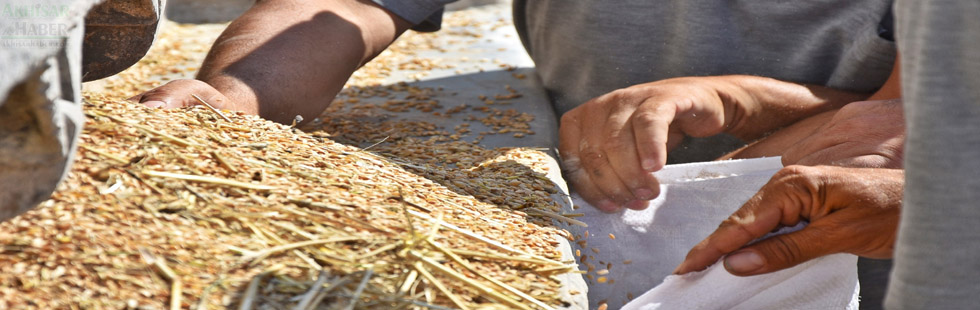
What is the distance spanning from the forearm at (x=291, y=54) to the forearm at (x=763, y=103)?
0.75 metres

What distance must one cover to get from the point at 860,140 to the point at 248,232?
3.17 feet

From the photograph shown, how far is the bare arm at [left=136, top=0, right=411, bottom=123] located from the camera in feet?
4.95

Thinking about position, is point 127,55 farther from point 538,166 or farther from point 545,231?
point 538,166

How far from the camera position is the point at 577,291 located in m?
0.95

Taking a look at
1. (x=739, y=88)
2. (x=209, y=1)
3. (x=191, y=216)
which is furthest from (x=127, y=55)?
(x=209, y=1)

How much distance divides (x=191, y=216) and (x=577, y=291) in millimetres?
421

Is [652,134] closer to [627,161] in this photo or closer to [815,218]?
[627,161]

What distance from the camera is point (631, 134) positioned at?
1437 millimetres

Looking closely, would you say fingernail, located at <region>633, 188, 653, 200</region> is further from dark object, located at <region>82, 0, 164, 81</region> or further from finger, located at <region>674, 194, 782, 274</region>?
dark object, located at <region>82, 0, 164, 81</region>

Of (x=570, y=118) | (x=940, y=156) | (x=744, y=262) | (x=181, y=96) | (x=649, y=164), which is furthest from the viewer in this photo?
(x=570, y=118)

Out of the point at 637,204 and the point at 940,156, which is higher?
the point at 940,156

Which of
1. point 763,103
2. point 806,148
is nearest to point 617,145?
point 806,148

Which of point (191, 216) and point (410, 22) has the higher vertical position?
point (191, 216)

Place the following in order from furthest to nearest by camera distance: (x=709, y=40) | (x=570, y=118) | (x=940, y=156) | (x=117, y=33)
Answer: (x=709, y=40), (x=570, y=118), (x=117, y=33), (x=940, y=156)
